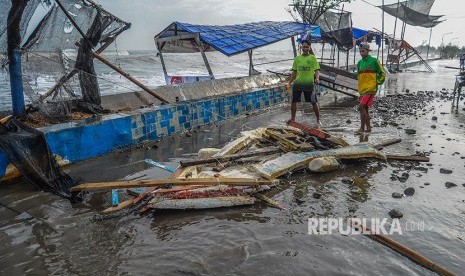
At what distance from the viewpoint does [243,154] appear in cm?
560

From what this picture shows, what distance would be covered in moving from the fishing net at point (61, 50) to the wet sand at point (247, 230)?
→ 1832 mm

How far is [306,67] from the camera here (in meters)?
8.14

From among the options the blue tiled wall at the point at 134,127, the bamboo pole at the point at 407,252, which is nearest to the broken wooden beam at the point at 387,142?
the bamboo pole at the point at 407,252

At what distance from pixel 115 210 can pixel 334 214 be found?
2.60 metres

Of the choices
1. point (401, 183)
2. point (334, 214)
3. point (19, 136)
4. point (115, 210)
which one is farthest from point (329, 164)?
point (19, 136)

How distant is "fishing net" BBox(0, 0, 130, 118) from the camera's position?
6066 mm

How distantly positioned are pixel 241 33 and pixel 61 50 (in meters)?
7.29

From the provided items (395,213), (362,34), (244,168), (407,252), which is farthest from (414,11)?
(407,252)

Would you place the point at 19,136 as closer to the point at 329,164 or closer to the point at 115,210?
the point at 115,210

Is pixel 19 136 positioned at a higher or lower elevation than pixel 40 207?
higher

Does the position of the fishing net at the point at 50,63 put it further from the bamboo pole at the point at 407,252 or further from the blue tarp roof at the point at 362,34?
the blue tarp roof at the point at 362,34

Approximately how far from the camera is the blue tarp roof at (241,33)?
10930mm

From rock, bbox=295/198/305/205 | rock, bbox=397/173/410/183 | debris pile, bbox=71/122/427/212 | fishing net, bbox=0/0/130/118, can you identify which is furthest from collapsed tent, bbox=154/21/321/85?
rock, bbox=295/198/305/205

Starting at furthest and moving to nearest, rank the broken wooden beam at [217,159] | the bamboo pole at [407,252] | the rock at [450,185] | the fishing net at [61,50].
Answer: the fishing net at [61,50] → the broken wooden beam at [217,159] → the rock at [450,185] → the bamboo pole at [407,252]
